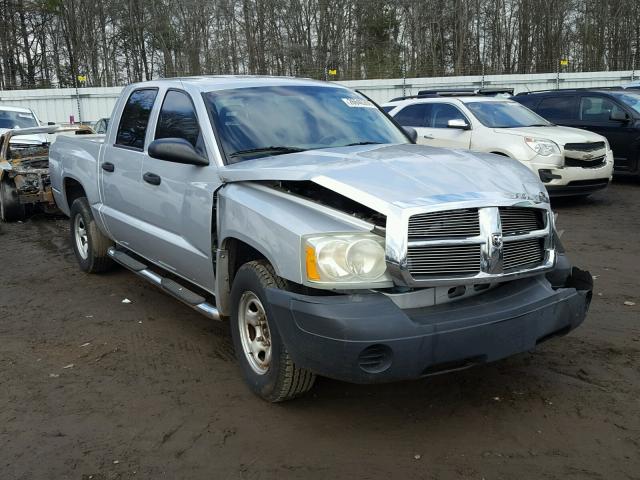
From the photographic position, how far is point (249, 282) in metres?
3.51

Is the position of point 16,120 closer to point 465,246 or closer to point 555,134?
point 555,134

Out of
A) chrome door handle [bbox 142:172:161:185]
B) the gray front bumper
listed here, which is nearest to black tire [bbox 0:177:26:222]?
chrome door handle [bbox 142:172:161:185]

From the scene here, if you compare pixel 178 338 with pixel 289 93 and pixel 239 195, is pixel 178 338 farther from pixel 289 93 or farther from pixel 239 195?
→ pixel 289 93

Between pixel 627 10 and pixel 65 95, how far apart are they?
97.1 ft

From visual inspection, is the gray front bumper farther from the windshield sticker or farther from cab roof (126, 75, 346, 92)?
the windshield sticker

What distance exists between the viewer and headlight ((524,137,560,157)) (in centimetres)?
973

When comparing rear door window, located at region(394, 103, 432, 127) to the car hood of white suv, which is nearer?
the car hood of white suv

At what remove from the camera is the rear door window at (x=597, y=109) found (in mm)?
11992

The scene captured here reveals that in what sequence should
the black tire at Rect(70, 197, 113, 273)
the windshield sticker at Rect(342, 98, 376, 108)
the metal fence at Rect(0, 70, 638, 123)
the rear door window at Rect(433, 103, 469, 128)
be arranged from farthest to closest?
the metal fence at Rect(0, 70, 638, 123) → the rear door window at Rect(433, 103, 469, 128) → the black tire at Rect(70, 197, 113, 273) → the windshield sticker at Rect(342, 98, 376, 108)

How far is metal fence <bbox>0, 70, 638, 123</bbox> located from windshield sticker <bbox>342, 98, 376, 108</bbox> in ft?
64.0

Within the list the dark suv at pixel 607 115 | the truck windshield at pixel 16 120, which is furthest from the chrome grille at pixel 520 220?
the truck windshield at pixel 16 120

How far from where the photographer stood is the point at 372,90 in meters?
24.8

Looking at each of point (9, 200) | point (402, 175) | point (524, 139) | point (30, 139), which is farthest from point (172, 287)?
point (30, 139)

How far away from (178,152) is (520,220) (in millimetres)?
2147
